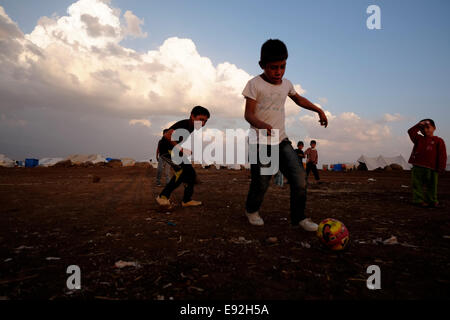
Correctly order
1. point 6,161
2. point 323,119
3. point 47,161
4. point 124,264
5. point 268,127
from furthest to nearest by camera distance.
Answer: point 47,161 → point 6,161 → point 323,119 → point 268,127 → point 124,264

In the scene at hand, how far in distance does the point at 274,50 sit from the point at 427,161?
Result: 524cm

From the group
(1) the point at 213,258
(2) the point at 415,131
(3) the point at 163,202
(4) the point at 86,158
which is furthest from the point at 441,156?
(4) the point at 86,158

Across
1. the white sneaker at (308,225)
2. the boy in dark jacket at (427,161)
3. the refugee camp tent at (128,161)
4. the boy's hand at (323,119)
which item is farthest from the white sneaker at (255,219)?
the refugee camp tent at (128,161)

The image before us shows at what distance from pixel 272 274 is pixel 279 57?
2.75 metres

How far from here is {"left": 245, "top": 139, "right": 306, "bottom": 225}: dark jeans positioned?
3.70m

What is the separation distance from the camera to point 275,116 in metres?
3.87

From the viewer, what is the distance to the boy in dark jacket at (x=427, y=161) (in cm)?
609

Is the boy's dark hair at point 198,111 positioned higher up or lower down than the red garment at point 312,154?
higher up

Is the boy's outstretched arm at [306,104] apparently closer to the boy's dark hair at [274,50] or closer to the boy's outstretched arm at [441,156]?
the boy's dark hair at [274,50]

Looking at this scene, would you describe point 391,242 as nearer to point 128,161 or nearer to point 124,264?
point 124,264

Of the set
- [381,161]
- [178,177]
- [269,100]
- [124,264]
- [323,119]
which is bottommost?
[124,264]

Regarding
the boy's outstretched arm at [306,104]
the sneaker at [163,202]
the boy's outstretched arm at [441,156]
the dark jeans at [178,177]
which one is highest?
the boy's outstretched arm at [306,104]

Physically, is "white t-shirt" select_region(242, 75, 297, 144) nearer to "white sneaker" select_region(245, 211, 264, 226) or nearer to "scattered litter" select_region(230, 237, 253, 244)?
"white sneaker" select_region(245, 211, 264, 226)
